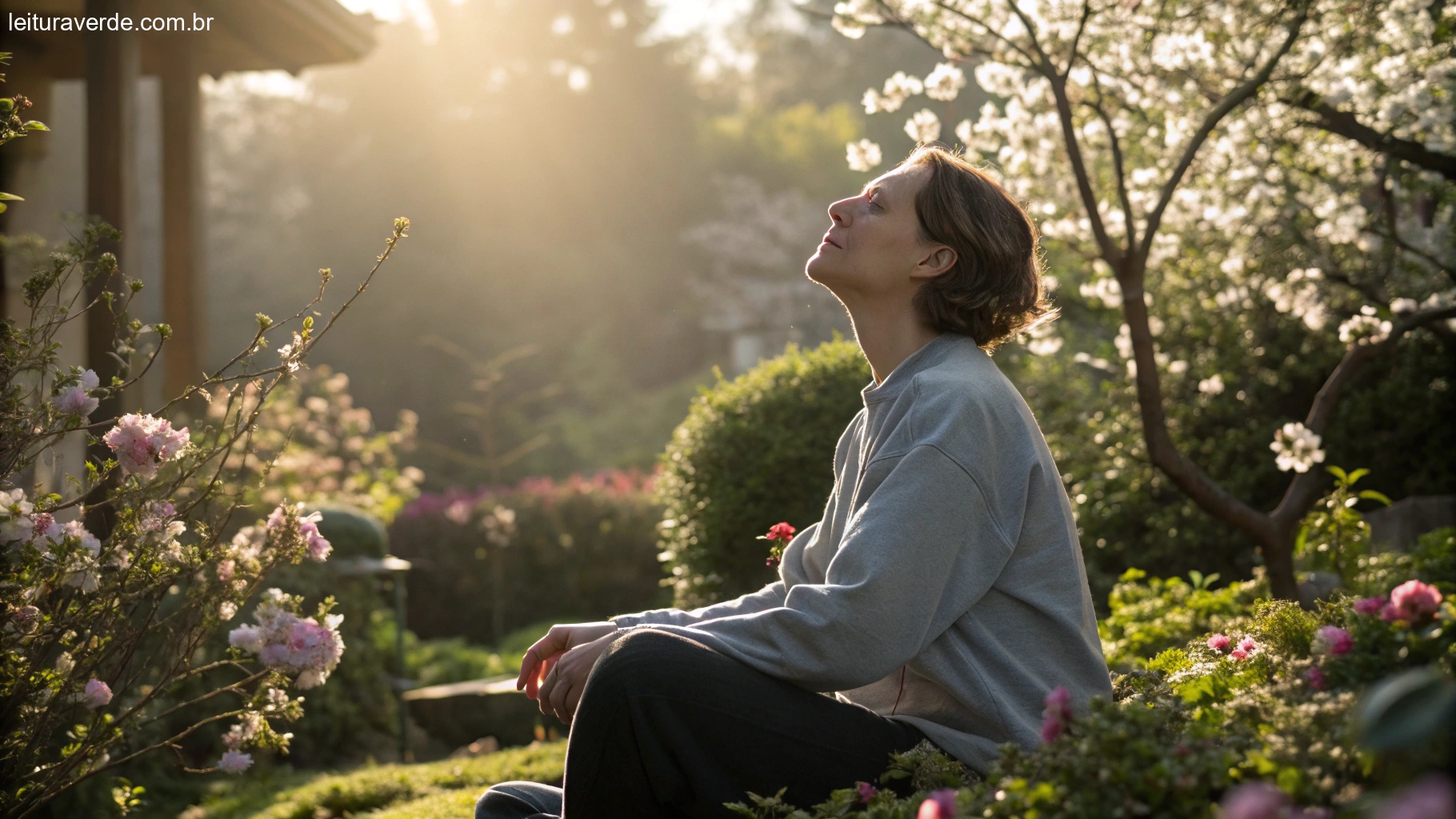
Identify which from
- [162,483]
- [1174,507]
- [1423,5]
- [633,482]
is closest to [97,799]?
[162,483]

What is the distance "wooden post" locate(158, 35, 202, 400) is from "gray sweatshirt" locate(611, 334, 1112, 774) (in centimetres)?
551

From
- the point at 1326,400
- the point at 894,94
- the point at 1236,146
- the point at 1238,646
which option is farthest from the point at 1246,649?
the point at 1236,146

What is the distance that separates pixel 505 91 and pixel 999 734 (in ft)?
80.9

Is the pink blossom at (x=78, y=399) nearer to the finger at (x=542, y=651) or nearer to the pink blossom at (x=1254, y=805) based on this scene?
the finger at (x=542, y=651)

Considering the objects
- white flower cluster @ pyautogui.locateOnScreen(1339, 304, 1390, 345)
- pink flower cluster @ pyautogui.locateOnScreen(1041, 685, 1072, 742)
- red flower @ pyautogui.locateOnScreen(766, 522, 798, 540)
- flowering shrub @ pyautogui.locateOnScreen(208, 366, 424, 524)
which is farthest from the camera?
flowering shrub @ pyautogui.locateOnScreen(208, 366, 424, 524)

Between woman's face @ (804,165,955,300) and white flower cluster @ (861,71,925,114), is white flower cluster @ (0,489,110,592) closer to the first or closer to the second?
woman's face @ (804,165,955,300)

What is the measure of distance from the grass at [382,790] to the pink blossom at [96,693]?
1.34 meters

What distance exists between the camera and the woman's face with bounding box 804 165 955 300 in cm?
232

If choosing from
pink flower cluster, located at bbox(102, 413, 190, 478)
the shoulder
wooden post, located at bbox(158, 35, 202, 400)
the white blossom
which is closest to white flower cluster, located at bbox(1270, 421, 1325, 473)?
the white blossom

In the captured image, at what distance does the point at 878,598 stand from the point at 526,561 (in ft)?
28.1

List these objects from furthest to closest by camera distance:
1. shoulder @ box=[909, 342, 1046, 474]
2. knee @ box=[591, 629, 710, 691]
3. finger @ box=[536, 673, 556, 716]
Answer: finger @ box=[536, 673, 556, 716] → shoulder @ box=[909, 342, 1046, 474] → knee @ box=[591, 629, 710, 691]

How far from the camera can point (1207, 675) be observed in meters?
2.09

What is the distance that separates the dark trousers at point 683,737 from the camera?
1.75 metres

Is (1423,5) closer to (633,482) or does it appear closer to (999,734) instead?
(999,734)
